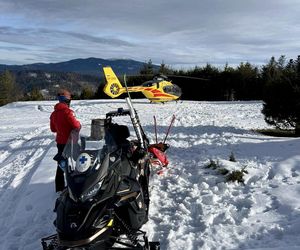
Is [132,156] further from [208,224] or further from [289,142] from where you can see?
[289,142]

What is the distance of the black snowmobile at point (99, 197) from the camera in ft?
13.8

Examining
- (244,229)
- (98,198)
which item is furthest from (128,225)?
(244,229)

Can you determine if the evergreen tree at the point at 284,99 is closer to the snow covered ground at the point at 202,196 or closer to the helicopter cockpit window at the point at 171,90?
the snow covered ground at the point at 202,196

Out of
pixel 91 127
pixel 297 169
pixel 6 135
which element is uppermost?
pixel 91 127

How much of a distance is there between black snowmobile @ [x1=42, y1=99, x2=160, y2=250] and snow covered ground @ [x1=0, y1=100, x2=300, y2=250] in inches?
29.5

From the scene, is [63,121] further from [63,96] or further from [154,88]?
[154,88]

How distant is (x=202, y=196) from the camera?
6.76 meters

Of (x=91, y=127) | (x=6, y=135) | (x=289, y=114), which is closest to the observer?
(x=91, y=127)

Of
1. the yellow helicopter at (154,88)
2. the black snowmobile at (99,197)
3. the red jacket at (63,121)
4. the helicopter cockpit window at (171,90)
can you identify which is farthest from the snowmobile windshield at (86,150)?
the helicopter cockpit window at (171,90)

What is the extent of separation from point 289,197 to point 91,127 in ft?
10.6

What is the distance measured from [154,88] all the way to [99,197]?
20610 mm

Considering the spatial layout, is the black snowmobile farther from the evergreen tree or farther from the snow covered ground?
the evergreen tree

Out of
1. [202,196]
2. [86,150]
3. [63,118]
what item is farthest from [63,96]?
[202,196]

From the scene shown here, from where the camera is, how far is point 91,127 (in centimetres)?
530
